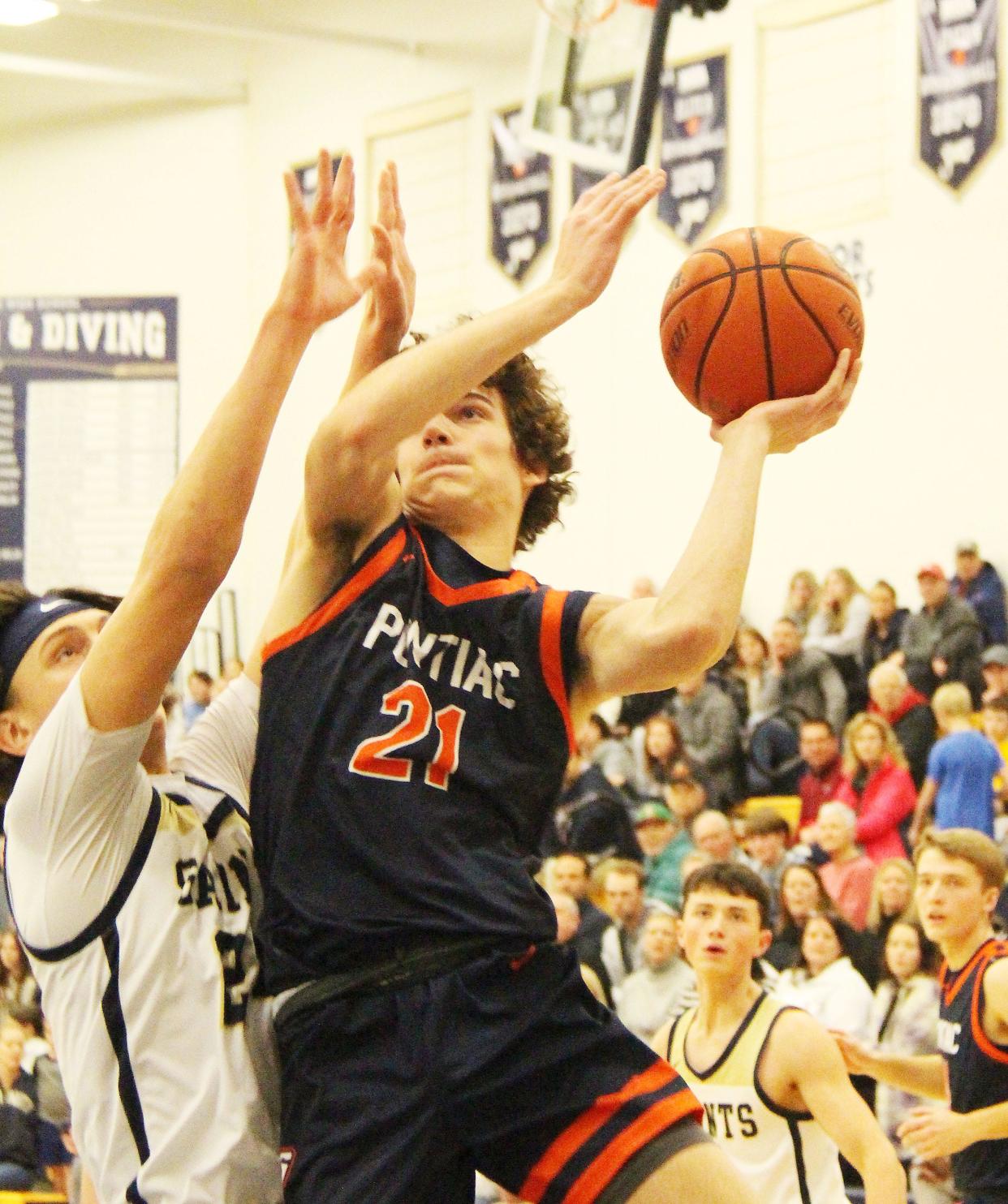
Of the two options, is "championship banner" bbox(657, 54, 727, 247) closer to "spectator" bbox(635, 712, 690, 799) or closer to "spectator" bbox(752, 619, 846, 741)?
"spectator" bbox(752, 619, 846, 741)

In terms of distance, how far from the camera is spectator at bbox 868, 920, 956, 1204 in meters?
6.49

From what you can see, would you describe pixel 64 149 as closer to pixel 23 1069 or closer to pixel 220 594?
pixel 220 594

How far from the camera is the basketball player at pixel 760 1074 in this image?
4508mm

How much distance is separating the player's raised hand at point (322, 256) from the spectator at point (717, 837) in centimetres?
770

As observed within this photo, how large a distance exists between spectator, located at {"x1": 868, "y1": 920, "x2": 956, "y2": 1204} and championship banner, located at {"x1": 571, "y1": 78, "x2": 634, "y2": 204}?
7.06m

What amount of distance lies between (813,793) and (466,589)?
8.93 m

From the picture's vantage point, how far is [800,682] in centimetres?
1195

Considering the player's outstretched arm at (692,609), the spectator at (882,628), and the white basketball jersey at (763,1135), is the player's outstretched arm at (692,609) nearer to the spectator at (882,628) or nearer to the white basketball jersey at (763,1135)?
the white basketball jersey at (763,1135)

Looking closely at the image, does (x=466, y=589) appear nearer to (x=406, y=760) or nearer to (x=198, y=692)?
(x=406, y=760)

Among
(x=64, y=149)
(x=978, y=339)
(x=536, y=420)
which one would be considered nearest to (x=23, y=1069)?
(x=536, y=420)

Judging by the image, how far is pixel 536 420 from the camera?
9.92ft

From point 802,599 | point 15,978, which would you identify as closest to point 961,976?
point 15,978

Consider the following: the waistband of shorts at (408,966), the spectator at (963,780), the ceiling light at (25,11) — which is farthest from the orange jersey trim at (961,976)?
the ceiling light at (25,11)

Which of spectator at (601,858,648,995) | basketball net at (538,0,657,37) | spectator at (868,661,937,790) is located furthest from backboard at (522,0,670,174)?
spectator at (601,858,648,995)
